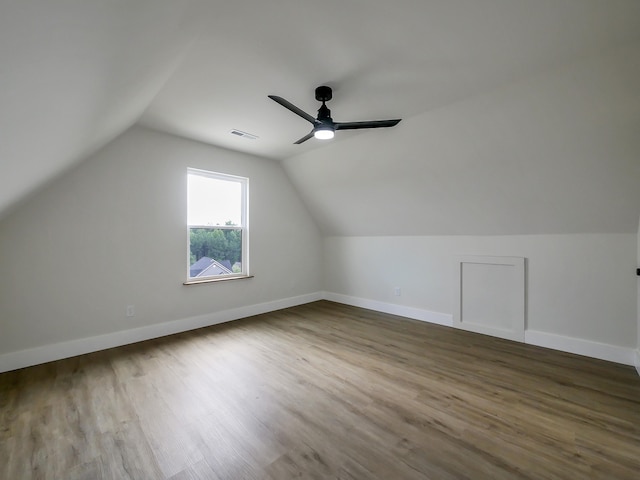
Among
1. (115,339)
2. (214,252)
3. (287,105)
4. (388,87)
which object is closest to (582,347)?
(388,87)

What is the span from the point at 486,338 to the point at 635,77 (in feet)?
9.33

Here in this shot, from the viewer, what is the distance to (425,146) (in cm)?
319

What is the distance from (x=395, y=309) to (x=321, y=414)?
2.86m

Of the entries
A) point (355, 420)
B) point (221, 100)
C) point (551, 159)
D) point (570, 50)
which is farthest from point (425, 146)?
point (355, 420)

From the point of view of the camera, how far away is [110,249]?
3229 mm

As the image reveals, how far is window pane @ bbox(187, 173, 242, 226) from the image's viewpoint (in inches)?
156

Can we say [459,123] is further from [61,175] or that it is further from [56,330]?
[56,330]

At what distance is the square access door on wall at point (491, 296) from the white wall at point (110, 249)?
10.3ft

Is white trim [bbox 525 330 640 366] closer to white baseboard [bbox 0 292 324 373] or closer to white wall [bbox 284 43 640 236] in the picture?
white wall [bbox 284 43 640 236]

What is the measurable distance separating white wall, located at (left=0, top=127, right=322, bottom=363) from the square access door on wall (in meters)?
3.12

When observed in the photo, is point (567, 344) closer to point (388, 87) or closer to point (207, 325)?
point (388, 87)

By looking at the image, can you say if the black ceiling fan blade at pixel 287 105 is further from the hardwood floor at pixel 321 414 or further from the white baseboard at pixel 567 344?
the white baseboard at pixel 567 344

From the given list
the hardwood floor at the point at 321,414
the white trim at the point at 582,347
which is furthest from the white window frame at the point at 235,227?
the white trim at the point at 582,347

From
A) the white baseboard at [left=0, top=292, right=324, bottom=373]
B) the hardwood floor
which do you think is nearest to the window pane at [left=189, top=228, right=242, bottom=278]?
the white baseboard at [left=0, top=292, right=324, bottom=373]
